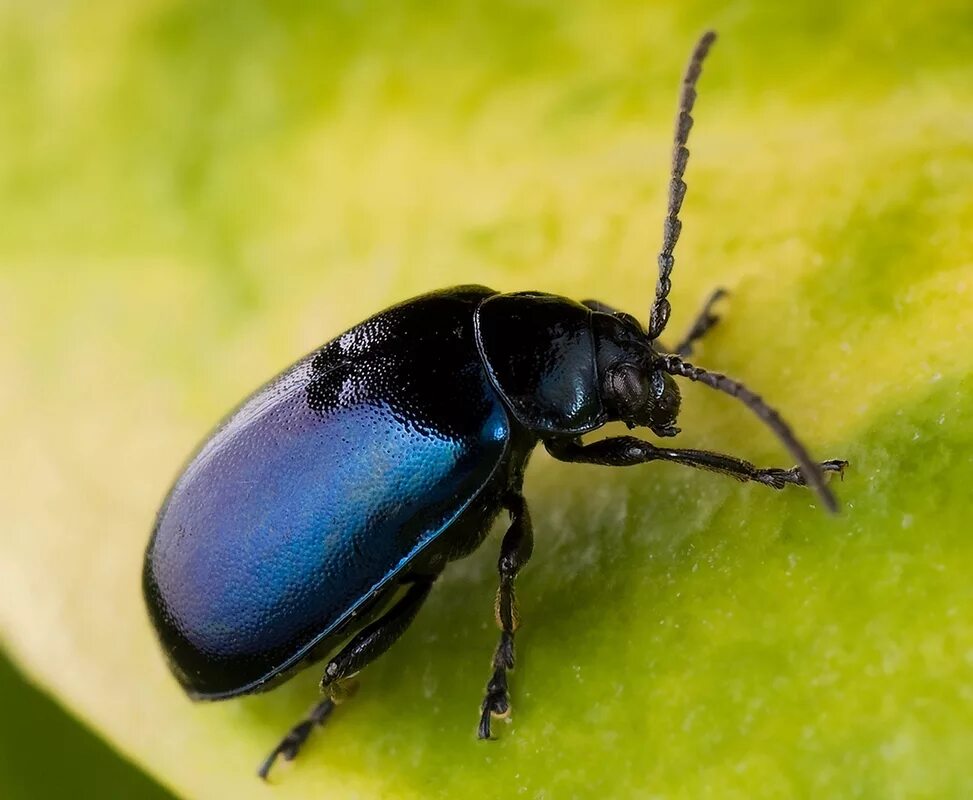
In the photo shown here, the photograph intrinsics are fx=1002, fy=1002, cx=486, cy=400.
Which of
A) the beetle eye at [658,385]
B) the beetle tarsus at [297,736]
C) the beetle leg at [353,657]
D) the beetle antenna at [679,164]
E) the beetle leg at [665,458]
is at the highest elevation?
the beetle antenna at [679,164]

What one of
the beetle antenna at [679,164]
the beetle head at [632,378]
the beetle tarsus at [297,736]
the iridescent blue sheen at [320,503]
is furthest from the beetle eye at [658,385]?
the beetle tarsus at [297,736]

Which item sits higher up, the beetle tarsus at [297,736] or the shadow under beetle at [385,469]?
the shadow under beetle at [385,469]

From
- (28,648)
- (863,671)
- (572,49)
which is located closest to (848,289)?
(863,671)

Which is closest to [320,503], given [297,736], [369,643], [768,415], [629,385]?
[369,643]

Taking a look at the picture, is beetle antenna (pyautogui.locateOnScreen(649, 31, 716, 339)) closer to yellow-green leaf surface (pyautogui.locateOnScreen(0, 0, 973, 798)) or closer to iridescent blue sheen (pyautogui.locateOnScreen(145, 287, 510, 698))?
yellow-green leaf surface (pyautogui.locateOnScreen(0, 0, 973, 798))

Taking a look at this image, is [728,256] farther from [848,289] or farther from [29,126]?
[29,126]

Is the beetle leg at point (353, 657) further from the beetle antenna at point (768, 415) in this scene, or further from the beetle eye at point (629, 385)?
the beetle antenna at point (768, 415)

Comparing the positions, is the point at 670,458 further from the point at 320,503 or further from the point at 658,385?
the point at 320,503
